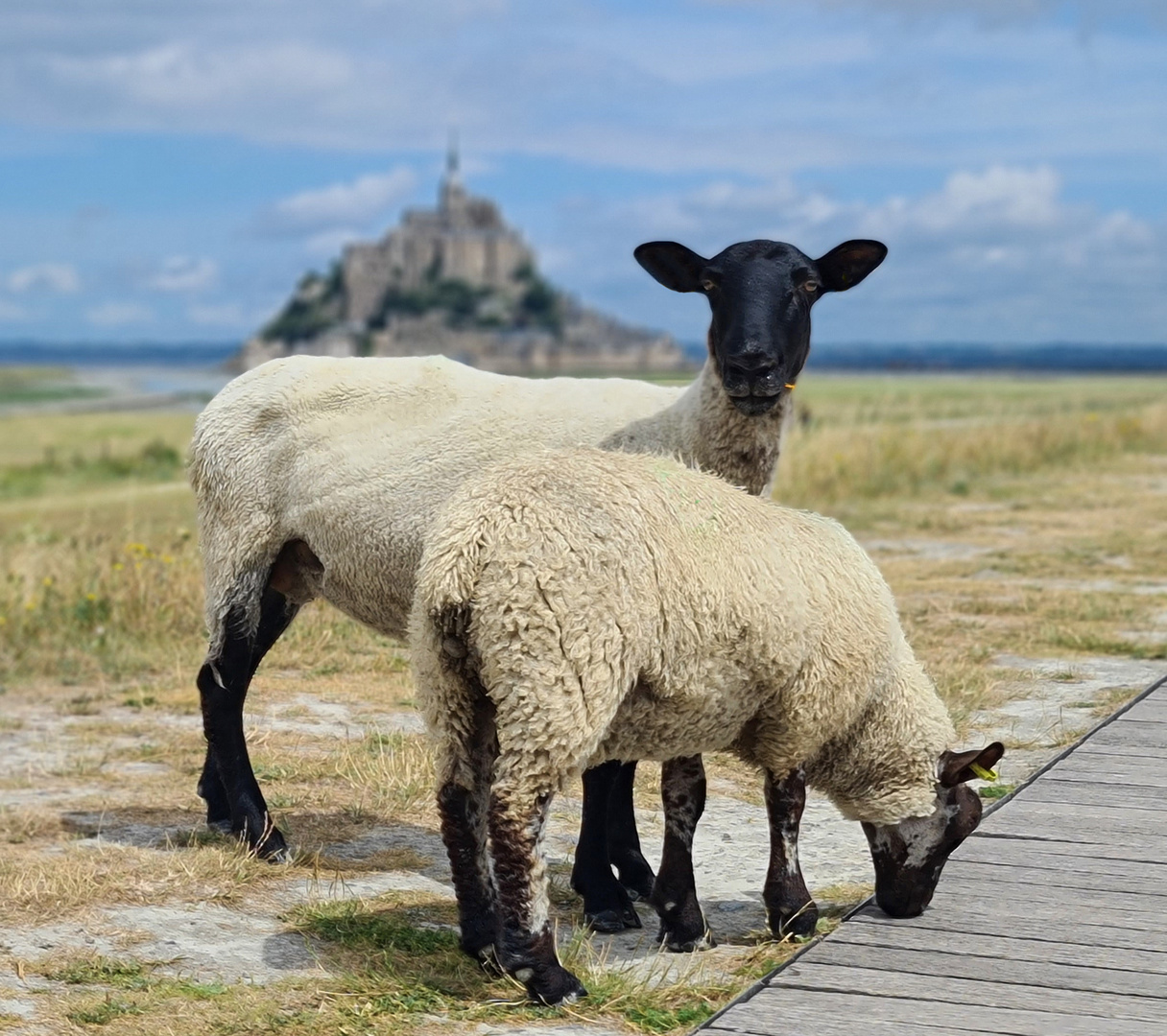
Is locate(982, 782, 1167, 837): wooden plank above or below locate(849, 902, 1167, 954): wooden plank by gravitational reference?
above

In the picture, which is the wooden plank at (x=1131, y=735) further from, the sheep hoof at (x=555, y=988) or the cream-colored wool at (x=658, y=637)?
the sheep hoof at (x=555, y=988)

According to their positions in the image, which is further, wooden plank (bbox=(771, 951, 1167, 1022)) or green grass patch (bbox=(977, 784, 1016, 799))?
green grass patch (bbox=(977, 784, 1016, 799))

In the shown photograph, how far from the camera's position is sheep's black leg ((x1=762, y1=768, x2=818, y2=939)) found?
514 centimetres

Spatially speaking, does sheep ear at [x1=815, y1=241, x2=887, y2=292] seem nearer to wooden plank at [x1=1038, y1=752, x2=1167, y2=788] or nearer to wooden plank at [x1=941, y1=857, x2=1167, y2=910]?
wooden plank at [x1=1038, y1=752, x2=1167, y2=788]

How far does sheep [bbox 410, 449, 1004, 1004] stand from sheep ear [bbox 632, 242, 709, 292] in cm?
153

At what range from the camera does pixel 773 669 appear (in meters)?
4.93

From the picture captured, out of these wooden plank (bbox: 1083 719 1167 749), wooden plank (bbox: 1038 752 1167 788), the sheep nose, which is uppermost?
the sheep nose

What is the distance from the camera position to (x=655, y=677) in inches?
185

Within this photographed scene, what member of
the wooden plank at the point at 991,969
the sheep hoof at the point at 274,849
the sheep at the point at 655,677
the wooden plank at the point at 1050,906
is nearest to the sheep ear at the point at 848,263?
the sheep at the point at 655,677

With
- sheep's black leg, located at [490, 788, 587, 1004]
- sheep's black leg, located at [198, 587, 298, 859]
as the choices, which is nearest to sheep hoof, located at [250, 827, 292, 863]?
sheep's black leg, located at [198, 587, 298, 859]

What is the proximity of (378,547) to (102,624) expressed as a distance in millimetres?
5561

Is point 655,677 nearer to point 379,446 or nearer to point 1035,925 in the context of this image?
point 1035,925

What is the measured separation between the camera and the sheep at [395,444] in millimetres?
6207

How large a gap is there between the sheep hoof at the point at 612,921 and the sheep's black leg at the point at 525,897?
0.85 metres
